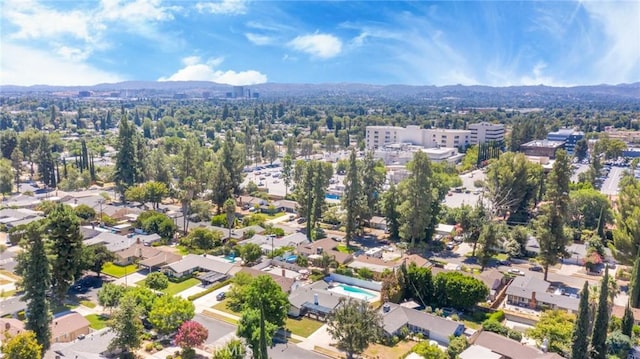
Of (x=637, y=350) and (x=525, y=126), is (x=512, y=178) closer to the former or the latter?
(x=637, y=350)

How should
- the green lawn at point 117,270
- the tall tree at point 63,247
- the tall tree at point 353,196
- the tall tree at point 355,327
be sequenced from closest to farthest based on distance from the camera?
1. the tall tree at point 355,327
2. the tall tree at point 63,247
3. the green lawn at point 117,270
4. the tall tree at point 353,196

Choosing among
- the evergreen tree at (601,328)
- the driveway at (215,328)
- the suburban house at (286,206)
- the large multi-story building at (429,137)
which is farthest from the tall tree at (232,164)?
the large multi-story building at (429,137)

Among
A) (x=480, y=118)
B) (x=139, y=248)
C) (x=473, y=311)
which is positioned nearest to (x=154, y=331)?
(x=139, y=248)

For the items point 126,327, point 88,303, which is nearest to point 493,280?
point 126,327

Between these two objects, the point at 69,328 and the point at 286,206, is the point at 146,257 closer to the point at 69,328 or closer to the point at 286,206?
the point at 69,328

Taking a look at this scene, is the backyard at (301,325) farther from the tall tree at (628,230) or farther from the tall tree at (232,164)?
the tall tree at (232,164)

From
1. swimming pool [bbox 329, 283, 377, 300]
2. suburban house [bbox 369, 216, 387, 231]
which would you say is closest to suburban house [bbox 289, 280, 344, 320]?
swimming pool [bbox 329, 283, 377, 300]

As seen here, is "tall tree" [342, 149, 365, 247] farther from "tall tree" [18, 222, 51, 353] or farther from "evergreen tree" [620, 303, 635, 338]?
"tall tree" [18, 222, 51, 353]
